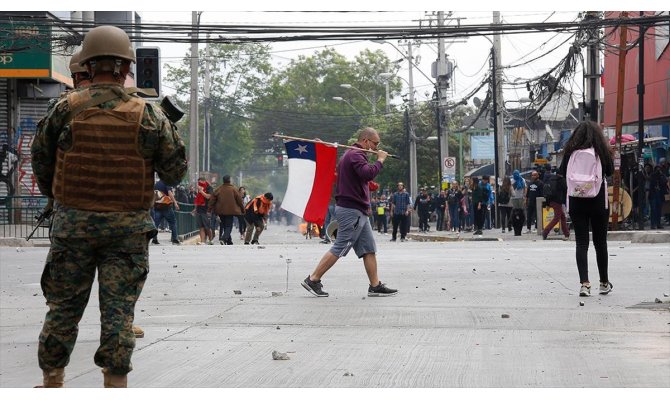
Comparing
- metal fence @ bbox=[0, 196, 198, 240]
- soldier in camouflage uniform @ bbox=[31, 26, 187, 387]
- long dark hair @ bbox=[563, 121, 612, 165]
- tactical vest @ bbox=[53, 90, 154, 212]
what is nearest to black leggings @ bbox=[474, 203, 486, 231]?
metal fence @ bbox=[0, 196, 198, 240]

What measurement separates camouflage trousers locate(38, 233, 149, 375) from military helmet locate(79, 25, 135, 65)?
2.75 ft

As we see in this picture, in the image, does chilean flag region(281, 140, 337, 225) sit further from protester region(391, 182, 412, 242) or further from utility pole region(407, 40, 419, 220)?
utility pole region(407, 40, 419, 220)

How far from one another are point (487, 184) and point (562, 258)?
17735 millimetres

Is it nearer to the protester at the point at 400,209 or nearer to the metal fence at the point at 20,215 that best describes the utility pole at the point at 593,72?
the protester at the point at 400,209

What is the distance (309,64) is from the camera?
114 meters

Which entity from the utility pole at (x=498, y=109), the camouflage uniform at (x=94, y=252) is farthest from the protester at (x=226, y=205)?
the camouflage uniform at (x=94, y=252)

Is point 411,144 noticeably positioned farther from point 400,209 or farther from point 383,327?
point 383,327

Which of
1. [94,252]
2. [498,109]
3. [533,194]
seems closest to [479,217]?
[533,194]

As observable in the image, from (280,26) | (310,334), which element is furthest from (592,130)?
(280,26)

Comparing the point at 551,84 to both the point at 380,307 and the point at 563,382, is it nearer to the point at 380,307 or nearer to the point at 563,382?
the point at 380,307

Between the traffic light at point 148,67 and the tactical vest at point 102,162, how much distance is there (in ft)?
43.2

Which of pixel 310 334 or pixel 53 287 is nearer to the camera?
pixel 53 287

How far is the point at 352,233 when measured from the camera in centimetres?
1155

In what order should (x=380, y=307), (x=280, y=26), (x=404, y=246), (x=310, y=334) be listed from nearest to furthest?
(x=310, y=334) → (x=380, y=307) → (x=404, y=246) → (x=280, y=26)
